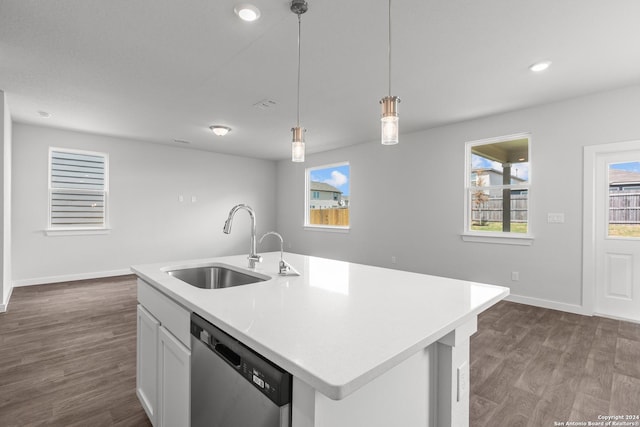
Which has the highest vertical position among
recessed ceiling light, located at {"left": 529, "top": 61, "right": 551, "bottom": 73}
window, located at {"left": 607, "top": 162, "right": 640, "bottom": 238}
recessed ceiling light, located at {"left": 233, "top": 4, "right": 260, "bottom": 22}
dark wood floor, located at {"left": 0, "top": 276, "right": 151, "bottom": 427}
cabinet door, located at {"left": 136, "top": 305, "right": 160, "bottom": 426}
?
recessed ceiling light, located at {"left": 529, "top": 61, "right": 551, "bottom": 73}

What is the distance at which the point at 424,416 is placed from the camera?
3.49 feet

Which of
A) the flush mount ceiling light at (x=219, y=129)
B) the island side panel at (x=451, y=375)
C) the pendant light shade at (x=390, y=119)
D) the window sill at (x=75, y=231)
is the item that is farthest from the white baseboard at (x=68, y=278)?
the island side panel at (x=451, y=375)

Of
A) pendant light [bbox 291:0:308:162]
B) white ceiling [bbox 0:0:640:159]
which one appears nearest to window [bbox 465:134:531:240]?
white ceiling [bbox 0:0:640:159]

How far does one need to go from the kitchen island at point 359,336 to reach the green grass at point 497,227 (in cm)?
316

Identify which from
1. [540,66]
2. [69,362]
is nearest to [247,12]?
[540,66]

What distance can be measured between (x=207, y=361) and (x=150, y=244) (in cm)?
545

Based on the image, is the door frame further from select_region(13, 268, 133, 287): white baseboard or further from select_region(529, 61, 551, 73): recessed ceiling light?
select_region(13, 268, 133, 287): white baseboard

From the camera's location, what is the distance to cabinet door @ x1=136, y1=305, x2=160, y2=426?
1498mm

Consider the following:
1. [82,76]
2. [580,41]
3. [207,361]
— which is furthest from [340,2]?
[82,76]

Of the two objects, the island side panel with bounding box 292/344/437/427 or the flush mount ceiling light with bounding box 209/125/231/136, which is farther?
the flush mount ceiling light with bounding box 209/125/231/136

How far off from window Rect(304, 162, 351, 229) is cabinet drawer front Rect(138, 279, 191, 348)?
4.69 meters

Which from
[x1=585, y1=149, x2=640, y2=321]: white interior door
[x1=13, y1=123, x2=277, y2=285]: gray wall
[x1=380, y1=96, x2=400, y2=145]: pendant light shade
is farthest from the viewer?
[x1=13, y1=123, x2=277, y2=285]: gray wall

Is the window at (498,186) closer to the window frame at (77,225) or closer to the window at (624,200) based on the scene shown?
the window at (624,200)

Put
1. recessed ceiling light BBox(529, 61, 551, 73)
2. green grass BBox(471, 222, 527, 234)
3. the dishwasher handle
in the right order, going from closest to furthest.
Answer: the dishwasher handle → recessed ceiling light BBox(529, 61, 551, 73) → green grass BBox(471, 222, 527, 234)
